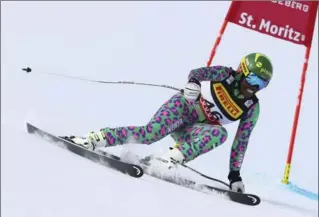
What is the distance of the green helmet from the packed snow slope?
1.02m

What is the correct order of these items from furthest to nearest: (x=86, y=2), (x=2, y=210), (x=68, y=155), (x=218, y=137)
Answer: (x=86, y=2)
(x=218, y=137)
(x=68, y=155)
(x=2, y=210)

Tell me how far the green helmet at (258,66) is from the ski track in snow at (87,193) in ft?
3.51

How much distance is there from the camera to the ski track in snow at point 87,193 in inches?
149

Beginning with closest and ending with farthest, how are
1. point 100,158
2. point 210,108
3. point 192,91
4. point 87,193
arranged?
1. point 87,193
2. point 100,158
3. point 192,91
4. point 210,108

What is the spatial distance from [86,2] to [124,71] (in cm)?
527

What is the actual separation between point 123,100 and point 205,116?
6.32m

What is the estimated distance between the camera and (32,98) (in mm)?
10289

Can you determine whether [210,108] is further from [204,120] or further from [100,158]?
[100,158]


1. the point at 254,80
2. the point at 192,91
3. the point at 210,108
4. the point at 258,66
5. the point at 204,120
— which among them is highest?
the point at 258,66

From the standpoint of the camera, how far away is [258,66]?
5605 mm

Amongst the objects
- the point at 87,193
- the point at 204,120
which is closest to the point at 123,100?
the point at 204,120

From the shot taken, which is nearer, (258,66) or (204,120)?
(258,66)

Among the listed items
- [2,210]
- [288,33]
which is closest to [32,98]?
[288,33]

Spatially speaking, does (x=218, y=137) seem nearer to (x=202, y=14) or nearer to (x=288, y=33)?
(x=288, y=33)
